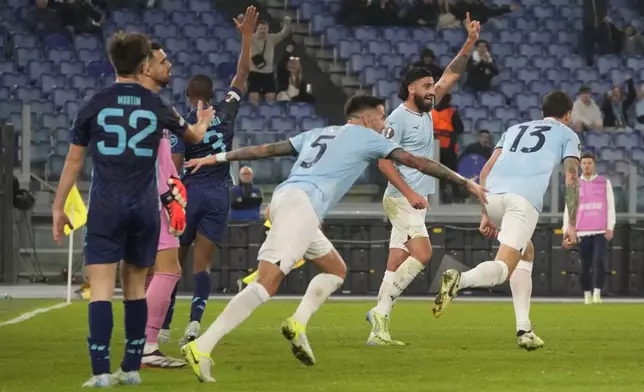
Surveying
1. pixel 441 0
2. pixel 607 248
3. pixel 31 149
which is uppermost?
pixel 441 0

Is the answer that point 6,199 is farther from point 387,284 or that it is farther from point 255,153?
point 255,153

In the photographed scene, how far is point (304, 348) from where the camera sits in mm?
10016

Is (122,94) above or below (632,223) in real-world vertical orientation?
above

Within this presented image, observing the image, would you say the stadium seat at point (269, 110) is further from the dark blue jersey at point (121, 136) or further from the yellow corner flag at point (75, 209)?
the dark blue jersey at point (121, 136)

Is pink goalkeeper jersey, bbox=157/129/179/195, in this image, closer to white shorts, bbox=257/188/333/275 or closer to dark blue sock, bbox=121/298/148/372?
white shorts, bbox=257/188/333/275

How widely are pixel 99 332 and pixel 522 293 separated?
4615mm

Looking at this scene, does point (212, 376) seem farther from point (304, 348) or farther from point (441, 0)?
point (441, 0)

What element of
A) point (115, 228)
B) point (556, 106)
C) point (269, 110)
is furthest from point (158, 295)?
point (269, 110)

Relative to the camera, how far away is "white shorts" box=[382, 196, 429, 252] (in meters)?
13.1

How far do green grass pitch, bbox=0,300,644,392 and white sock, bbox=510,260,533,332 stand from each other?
24cm

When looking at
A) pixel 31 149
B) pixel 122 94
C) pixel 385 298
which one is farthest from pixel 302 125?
pixel 122 94

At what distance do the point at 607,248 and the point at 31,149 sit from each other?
32.2ft

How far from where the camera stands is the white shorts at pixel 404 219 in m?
13.1

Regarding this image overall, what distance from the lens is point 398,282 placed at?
42.4ft
